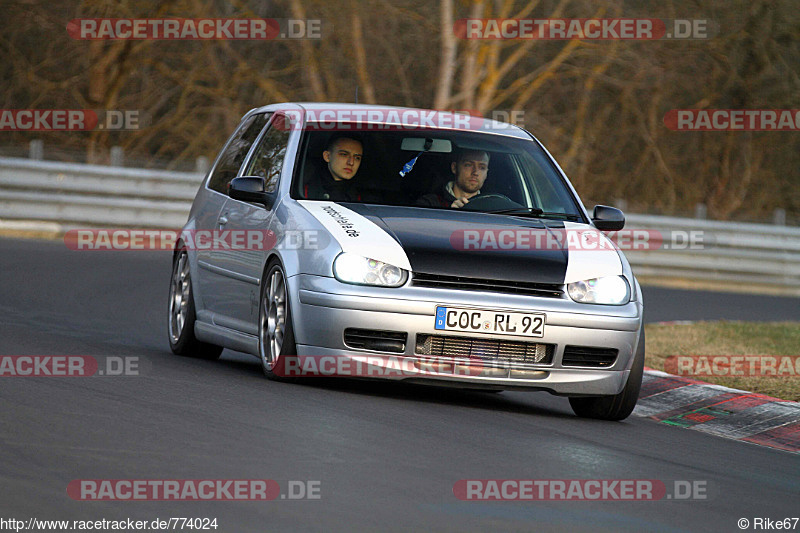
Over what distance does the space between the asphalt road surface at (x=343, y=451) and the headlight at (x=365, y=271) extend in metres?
0.63

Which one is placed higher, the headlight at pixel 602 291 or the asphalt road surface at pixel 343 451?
the headlight at pixel 602 291

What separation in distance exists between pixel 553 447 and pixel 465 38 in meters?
16.1

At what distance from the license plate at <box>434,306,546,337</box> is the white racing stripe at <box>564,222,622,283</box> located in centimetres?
39

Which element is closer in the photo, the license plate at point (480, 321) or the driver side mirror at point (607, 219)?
the license plate at point (480, 321)

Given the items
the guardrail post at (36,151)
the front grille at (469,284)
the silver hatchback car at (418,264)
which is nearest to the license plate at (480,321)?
the silver hatchback car at (418,264)

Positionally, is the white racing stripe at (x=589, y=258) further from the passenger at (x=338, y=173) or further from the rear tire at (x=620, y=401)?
the passenger at (x=338, y=173)

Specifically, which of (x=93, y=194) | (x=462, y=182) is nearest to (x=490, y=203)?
(x=462, y=182)

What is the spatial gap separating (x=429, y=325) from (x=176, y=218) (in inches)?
581

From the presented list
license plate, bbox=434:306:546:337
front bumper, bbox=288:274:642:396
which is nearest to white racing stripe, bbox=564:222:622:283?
front bumper, bbox=288:274:642:396

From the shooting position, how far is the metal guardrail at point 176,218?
21.4 m

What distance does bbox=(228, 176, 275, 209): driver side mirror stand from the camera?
8.70 m

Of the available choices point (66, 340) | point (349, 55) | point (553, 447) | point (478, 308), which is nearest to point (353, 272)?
point (478, 308)

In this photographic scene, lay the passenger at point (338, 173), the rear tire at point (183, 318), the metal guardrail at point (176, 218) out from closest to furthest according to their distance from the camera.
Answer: the passenger at point (338, 173)
the rear tire at point (183, 318)
the metal guardrail at point (176, 218)

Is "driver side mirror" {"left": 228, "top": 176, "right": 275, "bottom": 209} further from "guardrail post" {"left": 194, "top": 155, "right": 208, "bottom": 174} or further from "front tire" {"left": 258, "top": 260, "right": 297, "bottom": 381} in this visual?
"guardrail post" {"left": 194, "top": 155, "right": 208, "bottom": 174}
